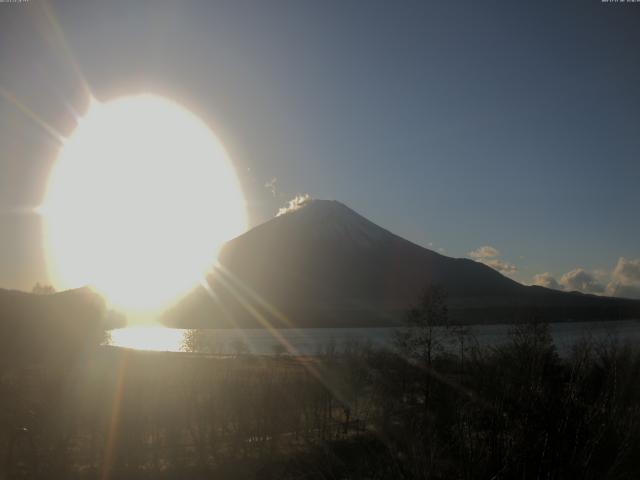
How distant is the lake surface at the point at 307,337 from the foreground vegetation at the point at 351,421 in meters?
10.6

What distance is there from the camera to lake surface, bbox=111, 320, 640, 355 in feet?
217

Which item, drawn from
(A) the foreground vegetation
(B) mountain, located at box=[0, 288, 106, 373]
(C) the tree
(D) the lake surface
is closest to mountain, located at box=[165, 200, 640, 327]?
(D) the lake surface

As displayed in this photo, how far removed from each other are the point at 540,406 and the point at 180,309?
564 feet

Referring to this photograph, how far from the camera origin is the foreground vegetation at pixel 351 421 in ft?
12.3

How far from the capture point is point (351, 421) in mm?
23875

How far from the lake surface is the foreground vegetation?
1058 centimetres

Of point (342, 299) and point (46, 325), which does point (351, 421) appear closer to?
point (46, 325)

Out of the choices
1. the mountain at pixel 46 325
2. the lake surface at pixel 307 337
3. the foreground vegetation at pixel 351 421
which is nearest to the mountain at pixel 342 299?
the lake surface at pixel 307 337

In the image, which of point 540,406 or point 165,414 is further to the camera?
point 165,414

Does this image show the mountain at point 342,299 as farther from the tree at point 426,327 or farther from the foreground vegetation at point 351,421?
the foreground vegetation at point 351,421

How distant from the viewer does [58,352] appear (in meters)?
22.1

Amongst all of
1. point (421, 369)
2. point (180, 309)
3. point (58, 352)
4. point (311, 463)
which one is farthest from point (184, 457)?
point (180, 309)

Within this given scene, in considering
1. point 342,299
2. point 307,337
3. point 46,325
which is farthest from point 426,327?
point 342,299

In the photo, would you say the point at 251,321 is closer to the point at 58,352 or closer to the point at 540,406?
the point at 58,352
